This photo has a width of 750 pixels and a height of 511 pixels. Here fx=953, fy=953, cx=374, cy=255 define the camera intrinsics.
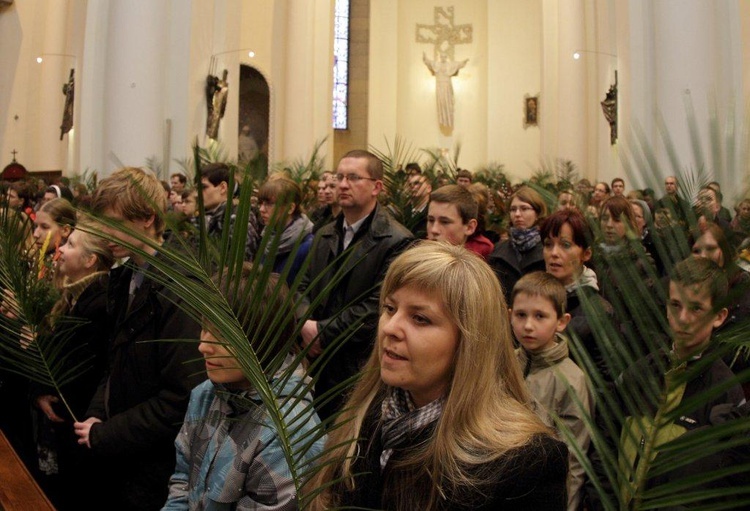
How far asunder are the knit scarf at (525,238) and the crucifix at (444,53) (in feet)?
88.7

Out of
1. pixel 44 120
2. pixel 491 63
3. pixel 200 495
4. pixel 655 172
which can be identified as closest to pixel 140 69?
pixel 44 120

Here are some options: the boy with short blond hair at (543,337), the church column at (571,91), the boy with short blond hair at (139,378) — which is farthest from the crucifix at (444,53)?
the boy with short blond hair at (139,378)

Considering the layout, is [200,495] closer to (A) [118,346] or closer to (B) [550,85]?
(A) [118,346]

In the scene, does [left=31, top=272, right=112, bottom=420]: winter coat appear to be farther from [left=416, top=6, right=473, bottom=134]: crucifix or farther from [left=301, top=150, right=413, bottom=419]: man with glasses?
[left=416, top=6, right=473, bottom=134]: crucifix

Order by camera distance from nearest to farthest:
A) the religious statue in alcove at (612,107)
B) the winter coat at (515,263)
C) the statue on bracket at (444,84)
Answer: the winter coat at (515,263) → the religious statue in alcove at (612,107) → the statue on bracket at (444,84)

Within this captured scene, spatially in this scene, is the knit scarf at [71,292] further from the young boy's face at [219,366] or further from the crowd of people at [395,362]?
the young boy's face at [219,366]

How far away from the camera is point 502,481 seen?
Result: 182 centimetres

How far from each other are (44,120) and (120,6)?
9.31 meters

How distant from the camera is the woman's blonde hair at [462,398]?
1.85 m

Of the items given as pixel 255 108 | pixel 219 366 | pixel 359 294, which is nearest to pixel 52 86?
pixel 255 108

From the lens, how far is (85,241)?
4.26 meters

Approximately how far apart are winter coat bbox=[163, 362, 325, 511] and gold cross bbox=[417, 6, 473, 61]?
30.7 meters

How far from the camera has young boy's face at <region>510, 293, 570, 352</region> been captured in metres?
3.65

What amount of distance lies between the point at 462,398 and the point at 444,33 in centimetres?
3181
